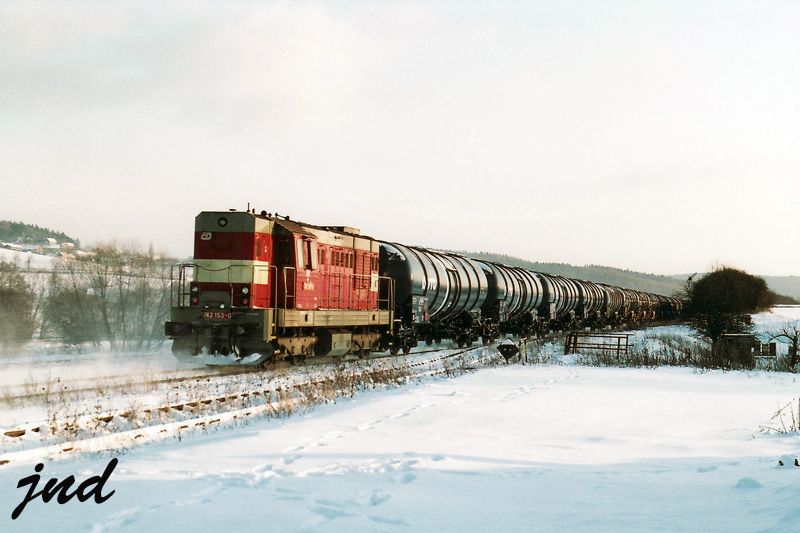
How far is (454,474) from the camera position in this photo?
7715mm

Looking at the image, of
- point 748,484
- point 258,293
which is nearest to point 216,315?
point 258,293

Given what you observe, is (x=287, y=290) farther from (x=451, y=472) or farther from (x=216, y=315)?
(x=451, y=472)

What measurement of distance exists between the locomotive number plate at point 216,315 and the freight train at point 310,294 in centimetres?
2

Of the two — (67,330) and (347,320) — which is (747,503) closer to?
(347,320)

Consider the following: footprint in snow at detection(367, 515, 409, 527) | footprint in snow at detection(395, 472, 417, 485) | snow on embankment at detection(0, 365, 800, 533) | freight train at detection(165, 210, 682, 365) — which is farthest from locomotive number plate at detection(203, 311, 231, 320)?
footprint in snow at detection(367, 515, 409, 527)

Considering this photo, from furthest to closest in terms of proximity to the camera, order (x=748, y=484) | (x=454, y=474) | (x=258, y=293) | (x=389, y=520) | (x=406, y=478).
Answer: (x=258, y=293), (x=454, y=474), (x=406, y=478), (x=748, y=484), (x=389, y=520)

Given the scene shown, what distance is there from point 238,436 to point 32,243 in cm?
12173

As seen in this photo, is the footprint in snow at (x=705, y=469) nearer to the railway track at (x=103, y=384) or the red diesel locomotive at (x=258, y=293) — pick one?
the railway track at (x=103, y=384)

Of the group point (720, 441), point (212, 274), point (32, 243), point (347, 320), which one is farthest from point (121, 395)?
point (32, 243)

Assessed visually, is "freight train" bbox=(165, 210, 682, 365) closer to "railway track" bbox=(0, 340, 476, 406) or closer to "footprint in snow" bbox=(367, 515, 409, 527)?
"railway track" bbox=(0, 340, 476, 406)

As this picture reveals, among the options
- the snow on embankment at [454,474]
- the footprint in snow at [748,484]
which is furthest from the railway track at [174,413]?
the footprint in snow at [748,484]

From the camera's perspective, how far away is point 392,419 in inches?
446

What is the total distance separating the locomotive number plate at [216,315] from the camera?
17891 mm

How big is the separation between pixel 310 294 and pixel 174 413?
8.48 metres
